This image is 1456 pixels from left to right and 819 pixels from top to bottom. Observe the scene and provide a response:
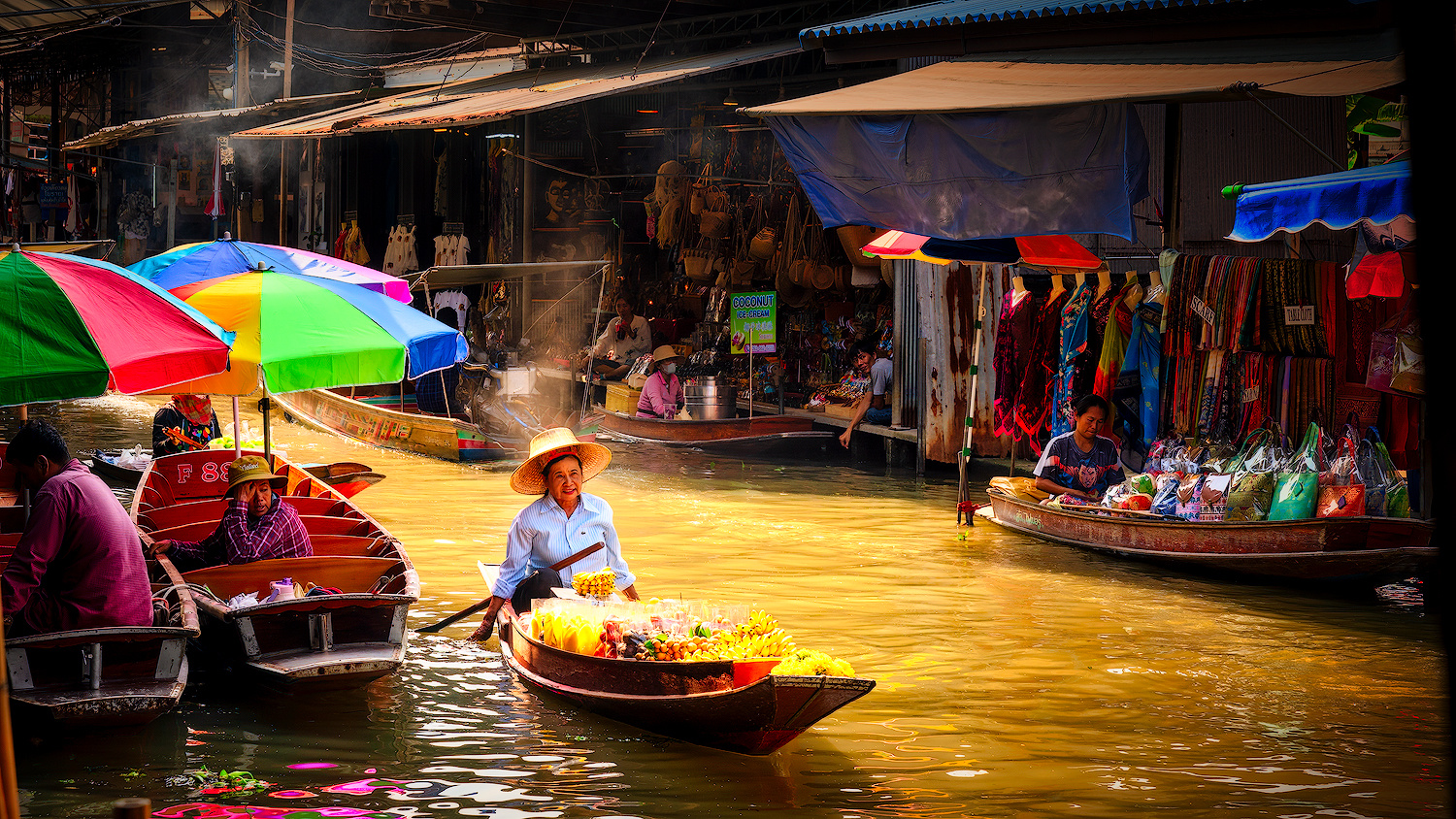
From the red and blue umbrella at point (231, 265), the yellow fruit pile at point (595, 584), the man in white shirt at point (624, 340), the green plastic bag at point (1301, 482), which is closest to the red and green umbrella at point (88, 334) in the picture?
the yellow fruit pile at point (595, 584)

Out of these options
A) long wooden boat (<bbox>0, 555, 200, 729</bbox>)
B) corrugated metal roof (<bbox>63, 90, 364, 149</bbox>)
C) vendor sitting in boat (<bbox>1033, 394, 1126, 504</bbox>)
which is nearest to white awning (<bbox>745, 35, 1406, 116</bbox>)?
vendor sitting in boat (<bbox>1033, 394, 1126, 504</bbox>)

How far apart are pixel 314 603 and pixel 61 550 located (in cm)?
117

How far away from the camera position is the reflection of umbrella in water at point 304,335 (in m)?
7.27

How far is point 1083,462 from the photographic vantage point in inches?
412

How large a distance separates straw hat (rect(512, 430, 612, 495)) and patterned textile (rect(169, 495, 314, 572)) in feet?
4.31

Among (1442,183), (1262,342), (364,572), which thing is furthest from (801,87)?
(1442,183)

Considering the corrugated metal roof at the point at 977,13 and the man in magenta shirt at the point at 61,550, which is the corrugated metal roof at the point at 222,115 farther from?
the man in magenta shirt at the point at 61,550

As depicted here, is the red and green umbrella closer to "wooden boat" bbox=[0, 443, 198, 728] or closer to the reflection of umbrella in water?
the reflection of umbrella in water

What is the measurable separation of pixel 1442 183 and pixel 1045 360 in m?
10.1

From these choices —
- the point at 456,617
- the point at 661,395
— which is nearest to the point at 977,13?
the point at 456,617

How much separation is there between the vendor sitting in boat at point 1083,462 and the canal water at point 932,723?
0.62 metres

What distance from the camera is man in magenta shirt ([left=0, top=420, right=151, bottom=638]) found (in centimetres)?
578

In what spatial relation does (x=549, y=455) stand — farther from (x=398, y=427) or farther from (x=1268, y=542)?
(x=398, y=427)

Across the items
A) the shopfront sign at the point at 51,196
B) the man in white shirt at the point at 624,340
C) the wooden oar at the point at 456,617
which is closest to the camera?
the wooden oar at the point at 456,617
